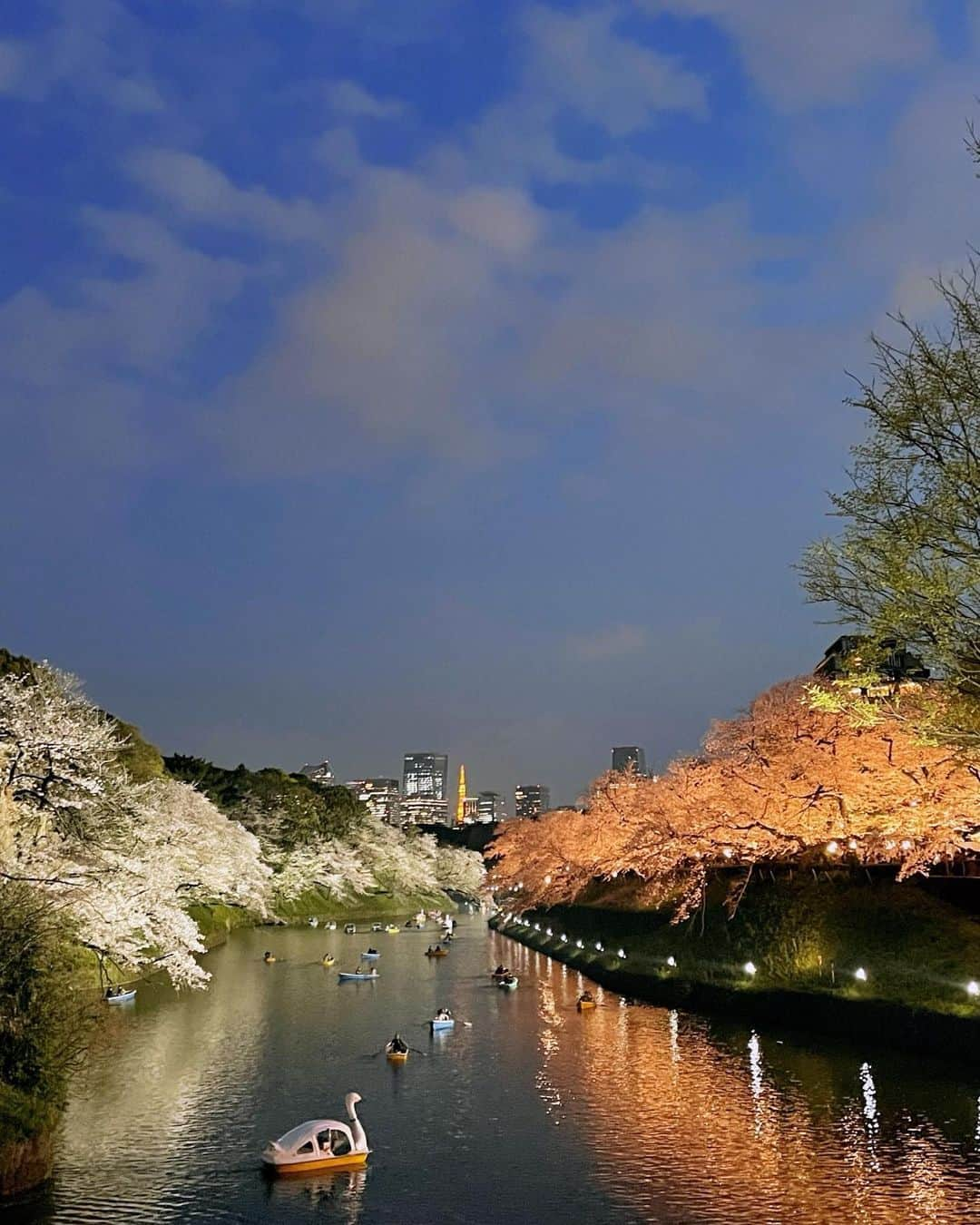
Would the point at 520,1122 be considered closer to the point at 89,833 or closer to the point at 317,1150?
the point at 317,1150

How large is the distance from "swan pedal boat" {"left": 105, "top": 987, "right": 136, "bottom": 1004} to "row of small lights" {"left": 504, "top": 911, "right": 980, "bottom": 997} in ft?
78.8

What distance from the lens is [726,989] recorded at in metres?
39.8

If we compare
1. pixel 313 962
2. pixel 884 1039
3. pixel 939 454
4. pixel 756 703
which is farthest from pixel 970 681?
pixel 313 962

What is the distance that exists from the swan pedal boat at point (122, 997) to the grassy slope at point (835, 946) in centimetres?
2324

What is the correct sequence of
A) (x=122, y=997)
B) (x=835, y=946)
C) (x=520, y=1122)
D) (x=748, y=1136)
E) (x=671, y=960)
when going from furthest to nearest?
(x=671, y=960) → (x=122, y=997) → (x=835, y=946) → (x=520, y=1122) → (x=748, y=1136)

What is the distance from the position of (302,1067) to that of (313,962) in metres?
30.0

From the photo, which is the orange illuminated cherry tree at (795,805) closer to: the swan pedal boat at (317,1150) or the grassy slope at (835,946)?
the grassy slope at (835,946)

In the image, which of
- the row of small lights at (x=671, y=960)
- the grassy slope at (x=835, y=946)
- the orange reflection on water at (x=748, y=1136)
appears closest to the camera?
the orange reflection on water at (x=748, y=1136)

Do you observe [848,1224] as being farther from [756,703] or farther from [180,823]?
[180,823]

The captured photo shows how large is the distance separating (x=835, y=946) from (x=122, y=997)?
2921cm

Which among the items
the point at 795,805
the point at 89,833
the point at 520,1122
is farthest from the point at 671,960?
the point at 89,833

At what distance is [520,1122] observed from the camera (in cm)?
2394

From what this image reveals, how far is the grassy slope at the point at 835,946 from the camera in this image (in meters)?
32.0

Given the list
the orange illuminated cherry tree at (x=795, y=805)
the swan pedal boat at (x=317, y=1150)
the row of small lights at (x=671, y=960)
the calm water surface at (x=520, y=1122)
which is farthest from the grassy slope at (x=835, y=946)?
the swan pedal boat at (x=317, y=1150)
